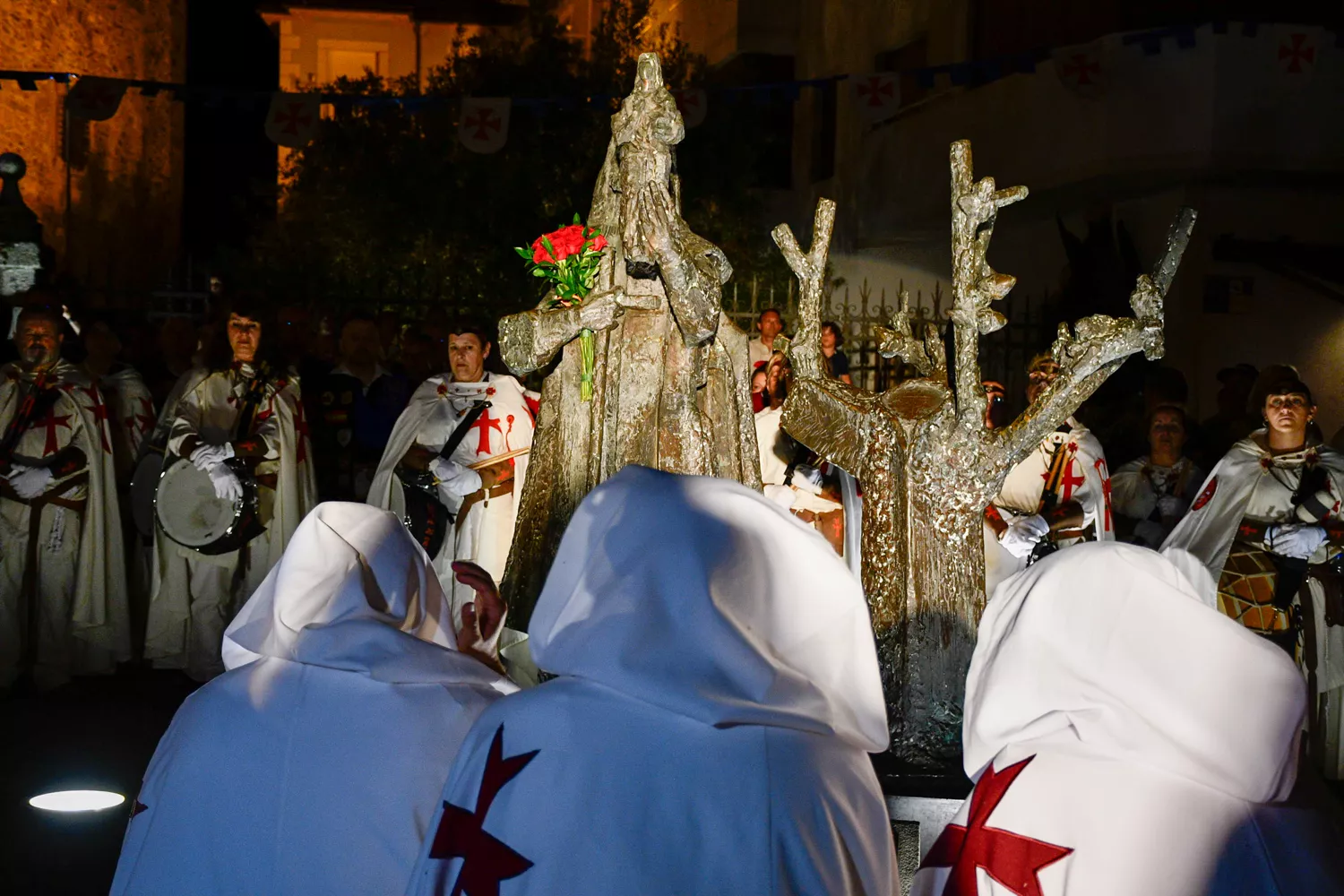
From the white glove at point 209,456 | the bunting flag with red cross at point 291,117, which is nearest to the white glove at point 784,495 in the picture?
the white glove at point 209,456

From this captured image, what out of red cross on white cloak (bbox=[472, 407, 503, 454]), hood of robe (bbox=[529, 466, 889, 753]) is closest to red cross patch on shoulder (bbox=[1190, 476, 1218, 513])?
red cross on white cloak (bbox=[472, 407, 503, 454])

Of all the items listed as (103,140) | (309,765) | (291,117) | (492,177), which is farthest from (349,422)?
(103,140)

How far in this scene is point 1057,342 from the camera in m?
4.91

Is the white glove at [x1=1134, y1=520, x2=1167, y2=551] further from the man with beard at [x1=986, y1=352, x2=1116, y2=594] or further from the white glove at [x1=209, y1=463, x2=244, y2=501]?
the white glove at [x1=209, y1=463, x2=244, y2=501]

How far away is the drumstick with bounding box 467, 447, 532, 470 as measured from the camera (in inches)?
337

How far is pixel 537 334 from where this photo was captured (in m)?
5.86

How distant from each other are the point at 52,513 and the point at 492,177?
12892 millimetres

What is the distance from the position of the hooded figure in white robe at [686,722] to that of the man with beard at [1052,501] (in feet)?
16.1

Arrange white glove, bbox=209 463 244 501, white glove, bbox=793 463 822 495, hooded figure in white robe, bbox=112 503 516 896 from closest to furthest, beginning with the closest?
hooded figure in white robe, bbox=112 503 516 896 < white glove, bbox=793 463 822 495 < white glove, bbox=209 463 244 501

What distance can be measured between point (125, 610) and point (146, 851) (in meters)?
7.04

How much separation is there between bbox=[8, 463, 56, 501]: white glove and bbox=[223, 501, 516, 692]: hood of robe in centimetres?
634

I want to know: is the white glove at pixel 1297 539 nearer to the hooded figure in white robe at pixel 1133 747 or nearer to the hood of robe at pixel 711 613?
the hooded figure in white robe at pixel 1133 747

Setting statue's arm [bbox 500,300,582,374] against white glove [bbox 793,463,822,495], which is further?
white glove [bbox 793,463,822,495]

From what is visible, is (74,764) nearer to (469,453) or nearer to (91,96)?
(469,453)
